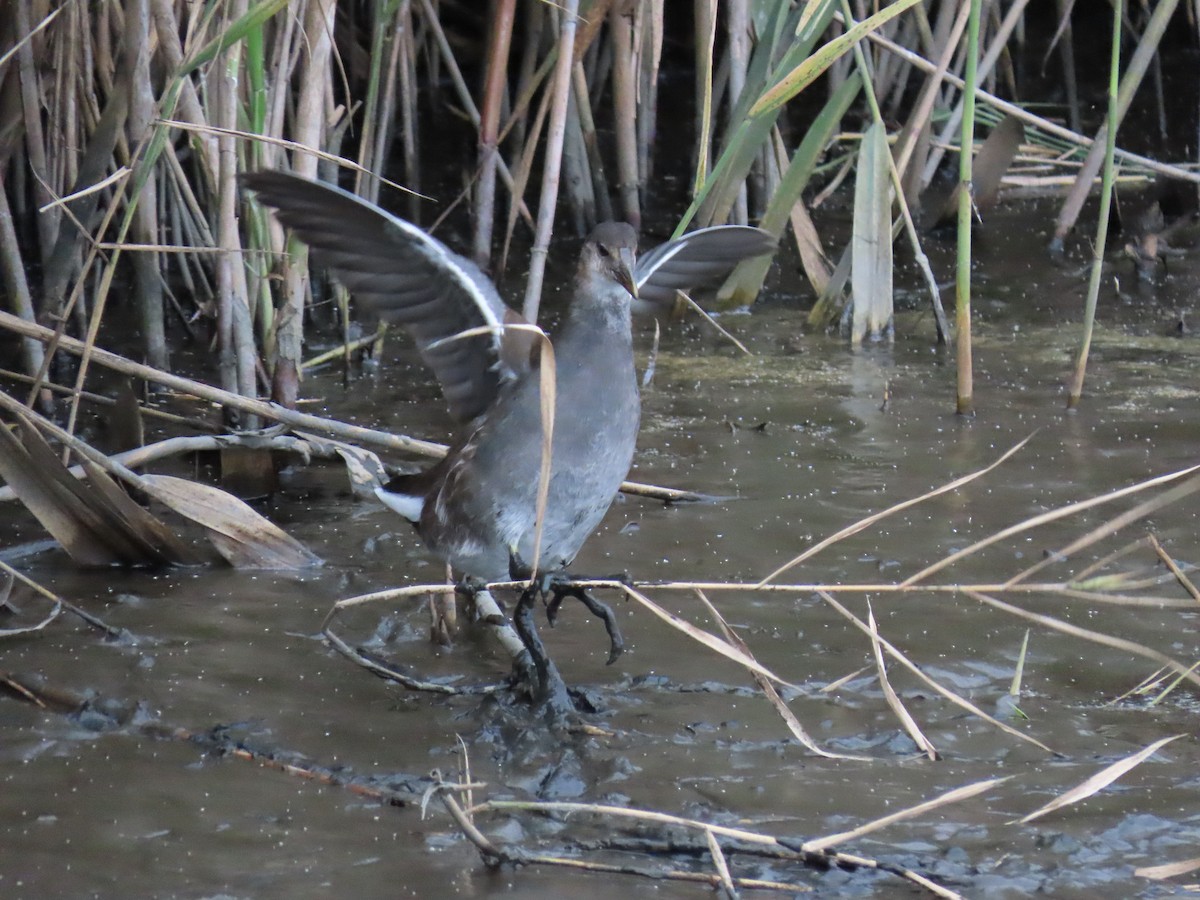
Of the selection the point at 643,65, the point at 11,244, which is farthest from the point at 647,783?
the point at 643,65

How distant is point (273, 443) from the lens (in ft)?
11.6

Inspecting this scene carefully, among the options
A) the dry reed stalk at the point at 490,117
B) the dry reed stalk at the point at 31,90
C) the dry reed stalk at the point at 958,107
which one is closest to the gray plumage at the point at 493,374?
the dry reed stalk at the point at 490,117

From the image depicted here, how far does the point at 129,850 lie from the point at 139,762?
0.28m

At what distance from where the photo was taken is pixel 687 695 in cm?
258

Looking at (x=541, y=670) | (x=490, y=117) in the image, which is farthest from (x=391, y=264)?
(x=490, y=117)

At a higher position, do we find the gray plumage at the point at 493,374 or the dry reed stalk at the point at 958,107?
the dry reed stalk at the point at 958,107

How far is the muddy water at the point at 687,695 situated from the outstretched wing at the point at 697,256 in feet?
1.63

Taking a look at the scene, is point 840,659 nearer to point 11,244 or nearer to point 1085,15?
point 11,244

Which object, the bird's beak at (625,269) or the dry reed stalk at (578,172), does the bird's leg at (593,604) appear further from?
the dry reed stalk at (578,172)

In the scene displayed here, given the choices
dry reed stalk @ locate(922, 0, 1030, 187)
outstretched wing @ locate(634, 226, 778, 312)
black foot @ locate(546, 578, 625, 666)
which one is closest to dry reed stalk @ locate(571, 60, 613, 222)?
dry reed stalk @ locate(922, 0, 1030, 187)

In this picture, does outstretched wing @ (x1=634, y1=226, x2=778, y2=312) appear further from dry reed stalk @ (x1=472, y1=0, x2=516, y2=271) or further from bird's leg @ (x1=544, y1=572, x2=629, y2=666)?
bird's leg @ (x1=544, y1=572, x2=629, y2=666)

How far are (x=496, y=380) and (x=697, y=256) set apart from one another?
631mm

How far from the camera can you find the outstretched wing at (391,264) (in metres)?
2.68

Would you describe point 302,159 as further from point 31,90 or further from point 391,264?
point 391,264
